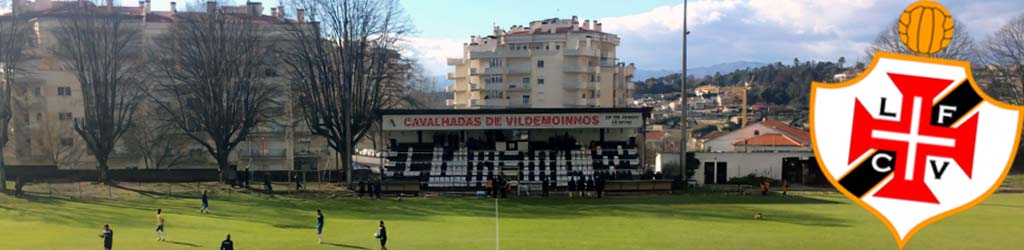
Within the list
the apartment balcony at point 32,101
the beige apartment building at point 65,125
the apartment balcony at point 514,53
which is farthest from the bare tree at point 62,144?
the apartment balcony at point 514,53

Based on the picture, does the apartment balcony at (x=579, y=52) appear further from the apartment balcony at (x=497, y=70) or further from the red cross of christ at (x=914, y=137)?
the red cross of christ at (x=914, y=137)

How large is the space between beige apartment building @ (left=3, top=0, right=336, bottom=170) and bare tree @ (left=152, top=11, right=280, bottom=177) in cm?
495

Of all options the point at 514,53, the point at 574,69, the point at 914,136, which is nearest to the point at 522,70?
the point at 514,53

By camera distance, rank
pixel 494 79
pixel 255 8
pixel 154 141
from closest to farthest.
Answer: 1. pixel 154 141
2. pixel 255 8
3. pixel 494 79

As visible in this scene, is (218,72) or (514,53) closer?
(218,72)

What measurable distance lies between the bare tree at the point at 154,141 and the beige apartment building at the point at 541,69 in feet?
139

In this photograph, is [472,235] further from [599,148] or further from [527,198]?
[599,148]

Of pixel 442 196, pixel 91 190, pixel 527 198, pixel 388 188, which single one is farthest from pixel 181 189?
pixel 527 198

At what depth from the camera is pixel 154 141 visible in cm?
5491

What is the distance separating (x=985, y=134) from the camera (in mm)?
7250

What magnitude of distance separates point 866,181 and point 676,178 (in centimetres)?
3748

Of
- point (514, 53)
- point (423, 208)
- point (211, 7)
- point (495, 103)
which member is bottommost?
point (423, 208)

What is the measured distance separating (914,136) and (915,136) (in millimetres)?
10

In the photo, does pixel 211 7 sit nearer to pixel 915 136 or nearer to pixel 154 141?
pixel 154 141
